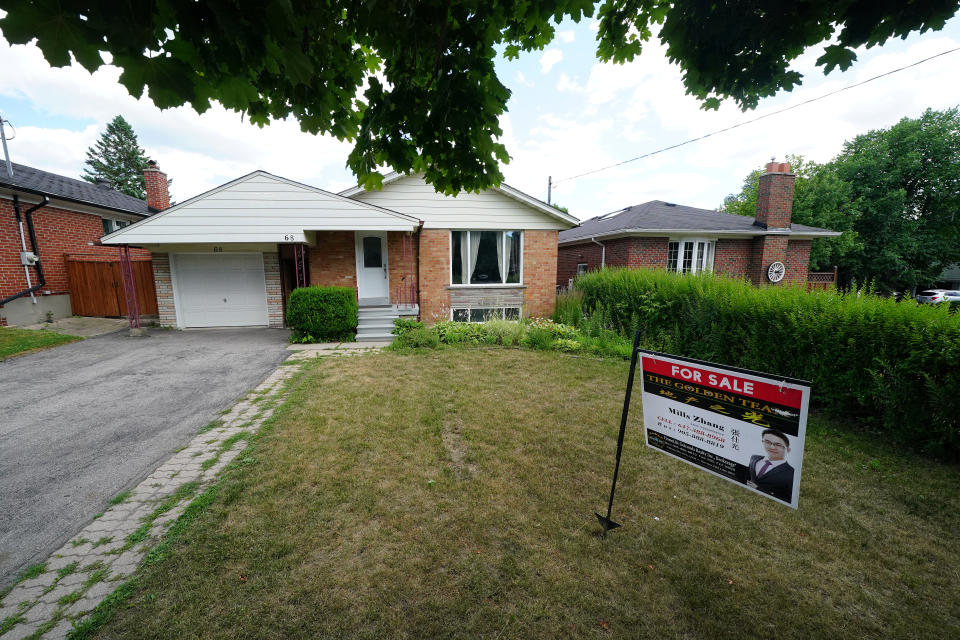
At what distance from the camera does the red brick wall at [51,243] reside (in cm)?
1044

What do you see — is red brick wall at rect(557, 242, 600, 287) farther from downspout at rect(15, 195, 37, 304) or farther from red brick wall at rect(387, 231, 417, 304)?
downspout at rect(15, 195, 37, 304)

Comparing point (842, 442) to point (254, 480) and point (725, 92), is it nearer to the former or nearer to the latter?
point (725, 92)

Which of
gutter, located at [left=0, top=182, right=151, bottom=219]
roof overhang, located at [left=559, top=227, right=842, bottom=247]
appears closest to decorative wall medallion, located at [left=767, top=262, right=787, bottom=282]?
roof overhang, located at [left=559, top=227, right=842, bottom=247]

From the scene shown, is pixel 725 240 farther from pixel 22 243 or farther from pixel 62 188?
pixel 62 188

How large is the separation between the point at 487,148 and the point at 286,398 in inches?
190

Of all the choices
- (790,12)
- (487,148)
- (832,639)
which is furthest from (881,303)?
(487,148)

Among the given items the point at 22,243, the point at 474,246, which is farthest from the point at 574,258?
the point at 22,243

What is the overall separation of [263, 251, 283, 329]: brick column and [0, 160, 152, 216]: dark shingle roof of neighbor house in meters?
6.77

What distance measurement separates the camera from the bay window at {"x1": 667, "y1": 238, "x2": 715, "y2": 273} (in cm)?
1566

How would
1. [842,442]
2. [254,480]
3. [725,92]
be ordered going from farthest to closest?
1. [842,442]
2. [254,480]
3. [725,92]

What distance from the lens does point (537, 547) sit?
2.68m

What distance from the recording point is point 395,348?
8.94 meters

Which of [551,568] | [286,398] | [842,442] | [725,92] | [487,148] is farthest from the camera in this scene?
[286,398]

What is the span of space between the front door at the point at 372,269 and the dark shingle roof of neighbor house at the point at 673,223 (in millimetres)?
9639
